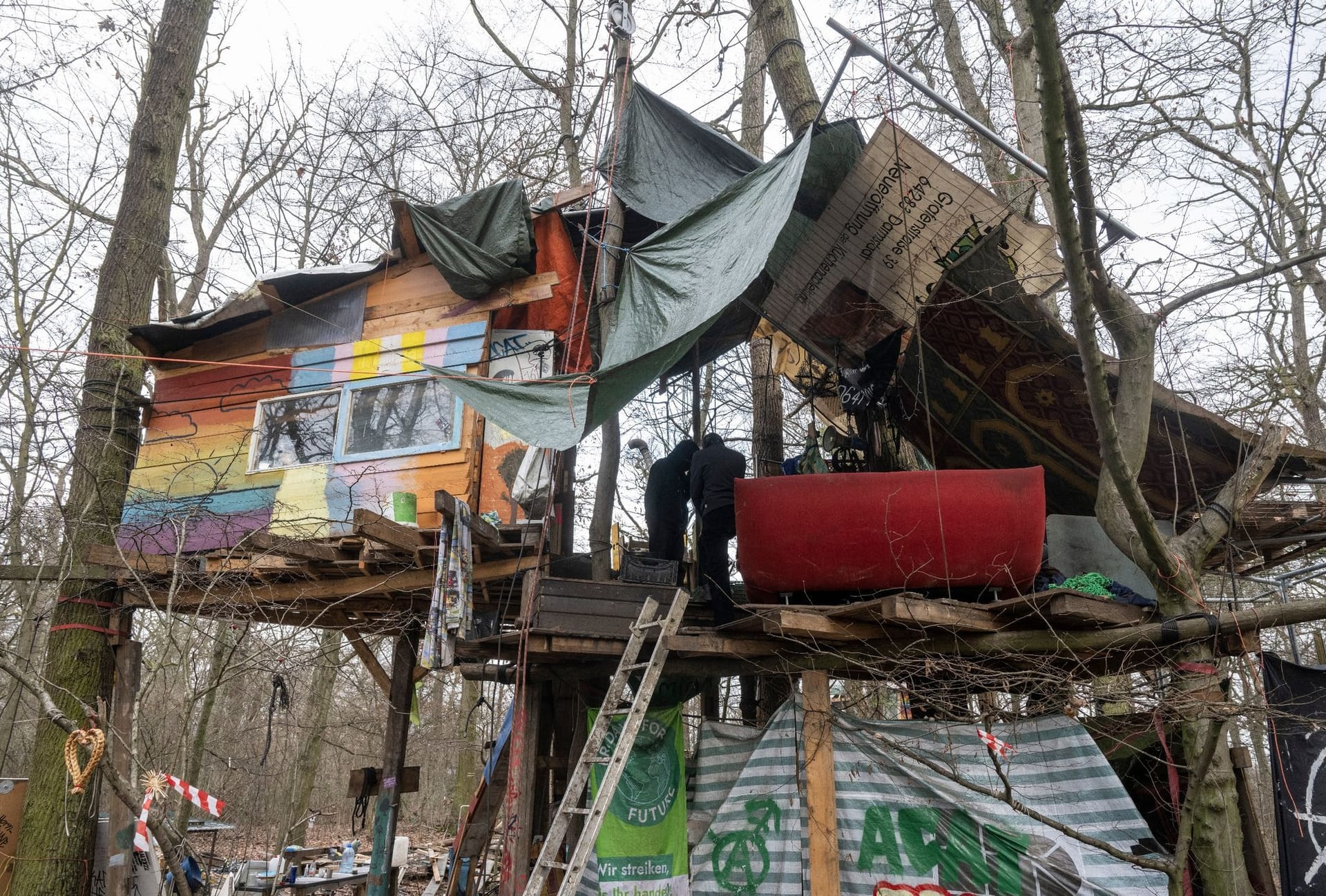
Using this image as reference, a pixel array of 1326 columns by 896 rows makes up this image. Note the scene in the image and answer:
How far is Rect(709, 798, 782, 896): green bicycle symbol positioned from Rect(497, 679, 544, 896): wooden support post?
5.01 ft

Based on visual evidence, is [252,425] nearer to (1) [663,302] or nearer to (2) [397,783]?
(2) [397,783]

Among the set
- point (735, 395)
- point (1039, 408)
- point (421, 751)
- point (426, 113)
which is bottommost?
point (421, 751)

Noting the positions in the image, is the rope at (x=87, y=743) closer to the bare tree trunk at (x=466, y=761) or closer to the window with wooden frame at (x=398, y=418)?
the window with wooden frame at (x=398, y=418)

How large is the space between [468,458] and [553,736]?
290 centimetres

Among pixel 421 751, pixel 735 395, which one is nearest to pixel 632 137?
pixel 735 395

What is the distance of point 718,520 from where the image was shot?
684 cm

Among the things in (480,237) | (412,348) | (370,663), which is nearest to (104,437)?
(412,348)

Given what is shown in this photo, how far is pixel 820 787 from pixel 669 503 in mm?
2674

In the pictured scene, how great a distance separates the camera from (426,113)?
15.5 metres

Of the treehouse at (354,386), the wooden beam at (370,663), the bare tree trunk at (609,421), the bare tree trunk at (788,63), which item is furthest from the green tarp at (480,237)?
the wooden beam at (370,663)

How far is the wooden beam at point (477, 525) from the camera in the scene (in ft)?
20.7

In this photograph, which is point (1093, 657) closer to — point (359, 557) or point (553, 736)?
point (553, 736)

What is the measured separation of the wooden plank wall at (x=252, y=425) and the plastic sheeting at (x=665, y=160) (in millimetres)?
1209

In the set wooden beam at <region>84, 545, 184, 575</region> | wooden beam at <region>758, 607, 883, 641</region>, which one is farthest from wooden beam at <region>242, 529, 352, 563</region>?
wooden beam at <region>758, 607, 883, 641</region>
